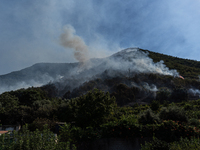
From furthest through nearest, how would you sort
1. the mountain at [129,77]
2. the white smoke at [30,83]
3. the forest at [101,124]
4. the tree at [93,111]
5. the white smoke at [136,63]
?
the white smoke at [30,83], the white smoke at [136,63], the mountain at [129,77], the tree at [93,111], the forest at [101,124]

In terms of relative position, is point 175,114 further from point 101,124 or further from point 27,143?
point 27,143

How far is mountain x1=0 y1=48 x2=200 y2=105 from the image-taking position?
51219 mm

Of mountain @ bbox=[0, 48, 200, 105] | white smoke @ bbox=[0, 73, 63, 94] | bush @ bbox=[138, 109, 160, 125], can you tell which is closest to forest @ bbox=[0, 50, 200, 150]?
bush @ bbox=[138, 109, 160, 125]

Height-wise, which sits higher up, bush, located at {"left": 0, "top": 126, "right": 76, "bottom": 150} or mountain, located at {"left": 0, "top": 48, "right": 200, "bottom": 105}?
mountain, located at {"left": 0, "top": 48, "right": 200, "bottom": 105}

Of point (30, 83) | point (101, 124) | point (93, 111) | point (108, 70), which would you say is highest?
point (30, 83)

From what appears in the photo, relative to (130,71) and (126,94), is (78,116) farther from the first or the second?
(130,71)

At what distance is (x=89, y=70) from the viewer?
92.4 metres

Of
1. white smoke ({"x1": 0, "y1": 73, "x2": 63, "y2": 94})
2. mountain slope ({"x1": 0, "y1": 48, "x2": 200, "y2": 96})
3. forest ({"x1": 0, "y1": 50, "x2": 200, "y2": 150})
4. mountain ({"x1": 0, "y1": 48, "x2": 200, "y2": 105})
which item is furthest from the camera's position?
white smoke ({"x1": 0, "y1": 73, "x2": 63, "y2": 94})

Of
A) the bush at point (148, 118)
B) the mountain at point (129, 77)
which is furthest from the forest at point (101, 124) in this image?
the mountain at point (129, 77)

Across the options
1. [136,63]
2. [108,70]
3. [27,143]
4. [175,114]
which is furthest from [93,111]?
[136,63]

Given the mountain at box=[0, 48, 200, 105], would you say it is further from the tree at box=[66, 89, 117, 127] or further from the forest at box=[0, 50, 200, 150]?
the tree at box=[66, 89, 117, 127]

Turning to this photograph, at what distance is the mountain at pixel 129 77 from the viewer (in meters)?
51.2

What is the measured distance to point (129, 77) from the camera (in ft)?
213

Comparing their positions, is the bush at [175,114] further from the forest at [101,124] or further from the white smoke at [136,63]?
the white smoke at [136,63]
